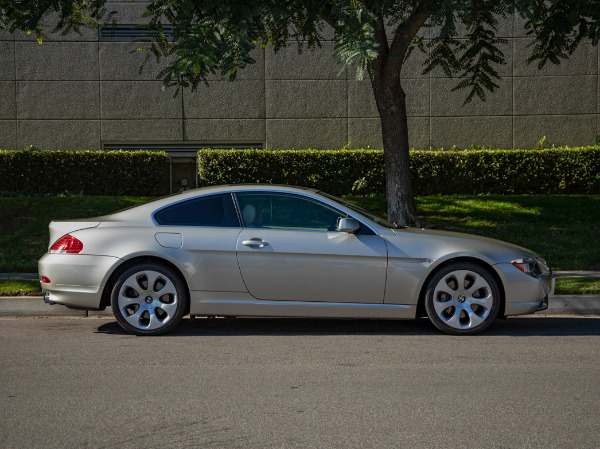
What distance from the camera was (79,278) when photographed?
743cm

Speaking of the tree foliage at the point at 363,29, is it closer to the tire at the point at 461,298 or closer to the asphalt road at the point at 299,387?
the tire at the point at 461,298

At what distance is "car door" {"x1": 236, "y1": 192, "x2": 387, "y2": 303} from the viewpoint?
24.1 ft

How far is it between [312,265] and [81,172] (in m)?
10.4

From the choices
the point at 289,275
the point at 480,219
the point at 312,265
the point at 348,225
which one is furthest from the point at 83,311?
the point at 480,219

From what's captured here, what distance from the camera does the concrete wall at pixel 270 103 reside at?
1788cm

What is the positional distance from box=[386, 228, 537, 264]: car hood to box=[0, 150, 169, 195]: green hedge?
33.2 feet

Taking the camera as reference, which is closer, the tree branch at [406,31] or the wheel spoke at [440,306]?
the wheel spoke at [440,306]

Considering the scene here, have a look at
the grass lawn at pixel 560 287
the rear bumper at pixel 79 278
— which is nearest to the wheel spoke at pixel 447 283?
the grass lawn at pixel 560 287

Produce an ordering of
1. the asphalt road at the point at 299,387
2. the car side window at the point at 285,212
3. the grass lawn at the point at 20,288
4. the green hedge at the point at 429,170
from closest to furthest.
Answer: the asphalt road at the point at 299,387 < the car side window at the point at 285,212 < the grass lawn at the point at 20,288 < the green hedge at the point at 429,170

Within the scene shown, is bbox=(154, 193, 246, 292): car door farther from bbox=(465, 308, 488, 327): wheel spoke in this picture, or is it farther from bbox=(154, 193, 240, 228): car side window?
bbox=(465, 308, 488, 327): wheel spoke

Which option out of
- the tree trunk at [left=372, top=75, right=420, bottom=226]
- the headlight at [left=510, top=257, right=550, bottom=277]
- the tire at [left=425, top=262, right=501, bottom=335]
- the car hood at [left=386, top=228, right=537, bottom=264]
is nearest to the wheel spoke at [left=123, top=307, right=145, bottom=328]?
the car hood at [left=386, top=228, right=537, bottom=264]

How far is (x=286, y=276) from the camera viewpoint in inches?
290

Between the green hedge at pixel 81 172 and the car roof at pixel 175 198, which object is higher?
the green hedge at pixel 81 172

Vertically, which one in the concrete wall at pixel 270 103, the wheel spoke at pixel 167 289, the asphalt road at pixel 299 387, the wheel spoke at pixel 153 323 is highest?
the concrete wall at pixel 270 103
